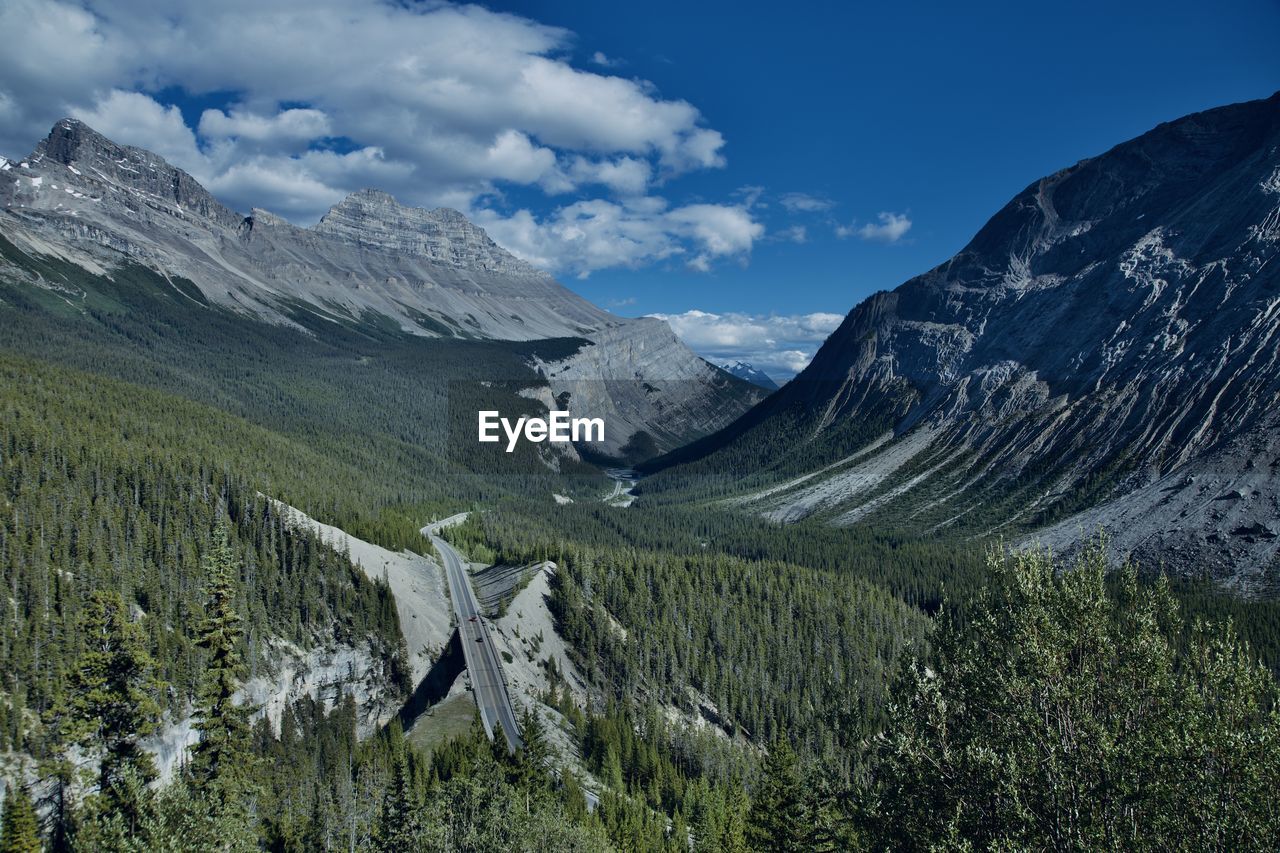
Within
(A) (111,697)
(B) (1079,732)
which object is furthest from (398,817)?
(B) (1079,732)

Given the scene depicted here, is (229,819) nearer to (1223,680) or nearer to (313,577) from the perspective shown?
(1223,680)

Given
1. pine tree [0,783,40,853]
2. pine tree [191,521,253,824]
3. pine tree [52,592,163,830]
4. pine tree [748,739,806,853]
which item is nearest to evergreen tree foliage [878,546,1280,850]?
→ pine tree [748,739,806,853]

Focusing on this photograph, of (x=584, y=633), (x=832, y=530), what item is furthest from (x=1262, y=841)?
(x=832, y=530)

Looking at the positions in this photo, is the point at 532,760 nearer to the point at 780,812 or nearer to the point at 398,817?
the point at 398,817

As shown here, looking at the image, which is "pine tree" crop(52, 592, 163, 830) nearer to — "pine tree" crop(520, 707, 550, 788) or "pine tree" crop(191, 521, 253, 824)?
"pine tree" crop(191, 521, 253, 824)

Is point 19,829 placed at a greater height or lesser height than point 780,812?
lesser
